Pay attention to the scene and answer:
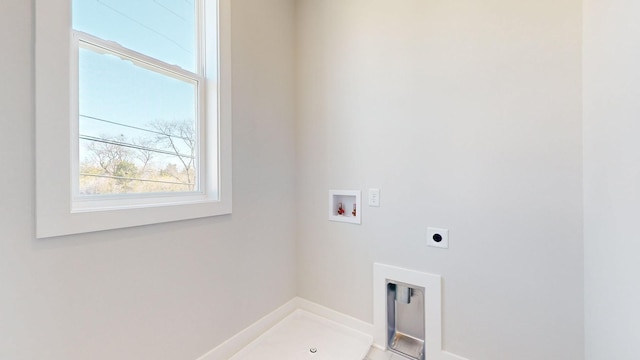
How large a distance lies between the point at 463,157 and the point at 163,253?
1.76 metres

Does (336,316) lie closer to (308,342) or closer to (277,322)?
(308,342)

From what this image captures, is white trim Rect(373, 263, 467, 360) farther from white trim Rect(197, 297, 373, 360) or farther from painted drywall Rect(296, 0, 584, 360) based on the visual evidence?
white trim Rect(197, 297, 373, 360)

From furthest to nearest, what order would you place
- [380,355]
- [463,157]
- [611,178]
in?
[380,355] < [463,157] < [611,178]

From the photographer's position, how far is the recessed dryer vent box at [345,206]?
185 centimetres

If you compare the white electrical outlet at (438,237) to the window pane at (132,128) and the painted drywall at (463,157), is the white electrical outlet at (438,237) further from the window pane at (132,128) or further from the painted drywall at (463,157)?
the window pane at (132,128)

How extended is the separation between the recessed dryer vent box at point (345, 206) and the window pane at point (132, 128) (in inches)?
39.4

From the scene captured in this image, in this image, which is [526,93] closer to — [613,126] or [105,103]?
[613,126]

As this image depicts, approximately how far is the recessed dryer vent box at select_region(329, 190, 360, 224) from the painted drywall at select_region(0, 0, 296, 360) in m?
0.39

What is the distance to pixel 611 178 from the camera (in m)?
0.93

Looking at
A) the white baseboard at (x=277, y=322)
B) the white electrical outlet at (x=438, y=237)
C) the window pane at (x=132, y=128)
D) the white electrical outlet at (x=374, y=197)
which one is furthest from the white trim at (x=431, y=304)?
the window pane at (x=132, y=128)

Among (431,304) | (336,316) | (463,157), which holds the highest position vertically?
(463,157)

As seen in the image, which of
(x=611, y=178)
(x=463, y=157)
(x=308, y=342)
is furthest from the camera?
(x=308, y=342)

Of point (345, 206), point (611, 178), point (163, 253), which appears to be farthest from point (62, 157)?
point (611, 178)

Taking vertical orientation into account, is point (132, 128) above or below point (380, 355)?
above
